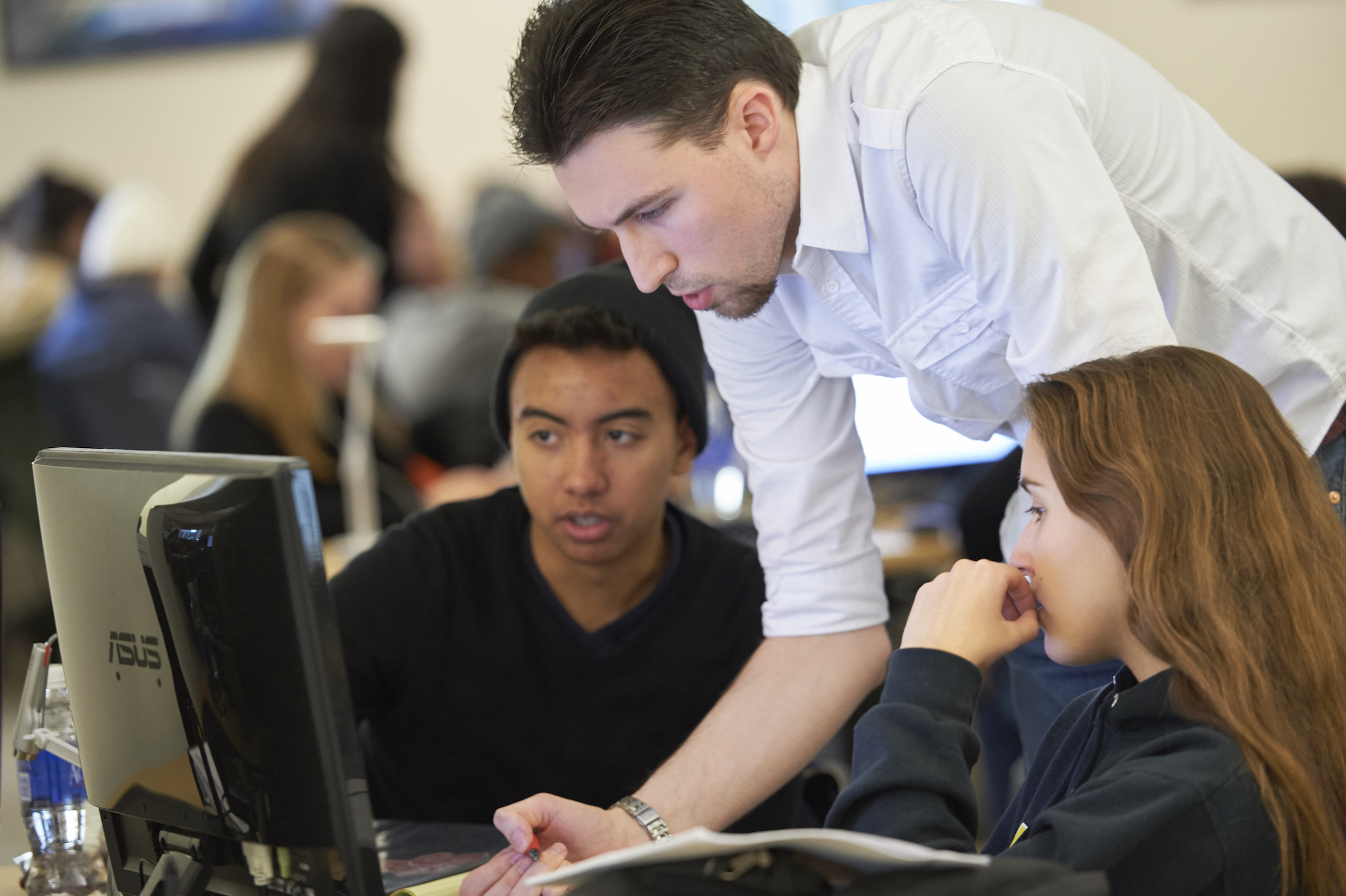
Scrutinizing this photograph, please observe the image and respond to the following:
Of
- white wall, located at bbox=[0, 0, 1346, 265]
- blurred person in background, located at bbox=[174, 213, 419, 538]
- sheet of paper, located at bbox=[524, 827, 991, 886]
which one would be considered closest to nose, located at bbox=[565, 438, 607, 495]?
sheet of paper, located at bbox=[524, 827, 991, 886]

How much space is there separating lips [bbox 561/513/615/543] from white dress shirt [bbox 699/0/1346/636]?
0.96ft

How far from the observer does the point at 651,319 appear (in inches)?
66.1

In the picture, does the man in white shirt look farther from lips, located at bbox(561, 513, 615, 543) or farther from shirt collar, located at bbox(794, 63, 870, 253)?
lips, located at bbox(561, 513, 615, 543)

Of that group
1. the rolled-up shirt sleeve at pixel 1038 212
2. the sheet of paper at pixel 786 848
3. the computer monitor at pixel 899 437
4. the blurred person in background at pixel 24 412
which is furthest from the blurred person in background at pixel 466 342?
the sheet of paper at pixel 786 848

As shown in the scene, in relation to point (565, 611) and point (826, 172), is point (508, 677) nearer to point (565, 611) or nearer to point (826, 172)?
point (565, 611)

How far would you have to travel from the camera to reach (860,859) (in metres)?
0.73

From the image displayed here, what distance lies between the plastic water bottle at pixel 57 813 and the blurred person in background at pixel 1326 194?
1.89 metres

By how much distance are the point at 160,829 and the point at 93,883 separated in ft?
0.84

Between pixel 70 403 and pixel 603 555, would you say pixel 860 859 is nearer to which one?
pixel 603 555

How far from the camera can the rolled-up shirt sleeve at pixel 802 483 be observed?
57.7 inches

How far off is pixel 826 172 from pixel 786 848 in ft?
2.28

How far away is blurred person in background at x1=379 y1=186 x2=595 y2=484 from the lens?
328 cm

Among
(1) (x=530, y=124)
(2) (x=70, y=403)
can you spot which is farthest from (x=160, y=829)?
(2) (x=70, y=403)

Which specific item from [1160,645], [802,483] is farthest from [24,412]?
[1160,645]
